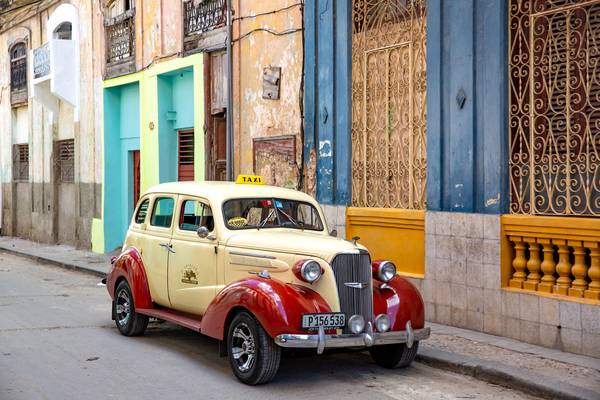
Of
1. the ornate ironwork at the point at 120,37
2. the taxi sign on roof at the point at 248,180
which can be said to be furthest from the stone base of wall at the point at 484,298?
the ornate ironwork at the point at 120,37

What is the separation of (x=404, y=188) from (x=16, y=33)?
18.1 metres

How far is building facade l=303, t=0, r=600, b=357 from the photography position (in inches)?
327

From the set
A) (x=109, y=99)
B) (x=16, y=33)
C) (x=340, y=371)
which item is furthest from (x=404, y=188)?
(x=16, y=33)

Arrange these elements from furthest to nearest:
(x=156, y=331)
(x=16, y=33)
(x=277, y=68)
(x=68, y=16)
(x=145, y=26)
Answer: (x=16, y=33) → (x=68, y=16) → (x=145, y=26) → (x=277, y=68) → (x=156, y=331)

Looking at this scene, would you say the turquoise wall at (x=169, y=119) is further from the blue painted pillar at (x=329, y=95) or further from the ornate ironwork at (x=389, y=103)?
the ornate ironwork at (x=389, y=103)

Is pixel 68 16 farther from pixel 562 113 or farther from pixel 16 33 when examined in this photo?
pixel 562 113

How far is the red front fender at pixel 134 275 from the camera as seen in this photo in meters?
8.91

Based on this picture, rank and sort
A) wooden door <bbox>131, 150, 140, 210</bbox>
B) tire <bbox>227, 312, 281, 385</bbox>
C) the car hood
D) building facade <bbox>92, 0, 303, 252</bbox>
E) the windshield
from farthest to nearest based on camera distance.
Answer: wooden door <bbox>131, 150, 140, 210</bbox>, building facade <bbox>92, 0, 303, 252</bbox>, the windshield, the car hood, tire <bbox>227, 312, 281, 385</bbox>

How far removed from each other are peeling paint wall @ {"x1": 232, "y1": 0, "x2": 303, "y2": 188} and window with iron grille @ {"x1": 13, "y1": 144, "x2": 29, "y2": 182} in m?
12.8

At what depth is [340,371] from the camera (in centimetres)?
767

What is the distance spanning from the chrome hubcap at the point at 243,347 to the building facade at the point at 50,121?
42.8ft

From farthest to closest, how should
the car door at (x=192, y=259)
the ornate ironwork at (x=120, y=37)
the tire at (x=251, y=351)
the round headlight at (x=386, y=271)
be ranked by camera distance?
the ornate ironwork at (x=120, y=37) < the car door at (x=192, y=259) < the round headlight at (x=386, y=271) < the tire at (x=251, y=351)

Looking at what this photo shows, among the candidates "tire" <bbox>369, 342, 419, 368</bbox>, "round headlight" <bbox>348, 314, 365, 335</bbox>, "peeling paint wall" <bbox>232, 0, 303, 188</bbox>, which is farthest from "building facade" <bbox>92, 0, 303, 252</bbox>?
"round headlight" <bbox>348, 314, 365, 335</bbox>

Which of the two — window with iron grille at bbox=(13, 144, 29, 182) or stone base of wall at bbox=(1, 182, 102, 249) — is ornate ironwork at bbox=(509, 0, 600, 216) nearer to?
stone base of wall at bbox=(1, 182, 102, 249)
